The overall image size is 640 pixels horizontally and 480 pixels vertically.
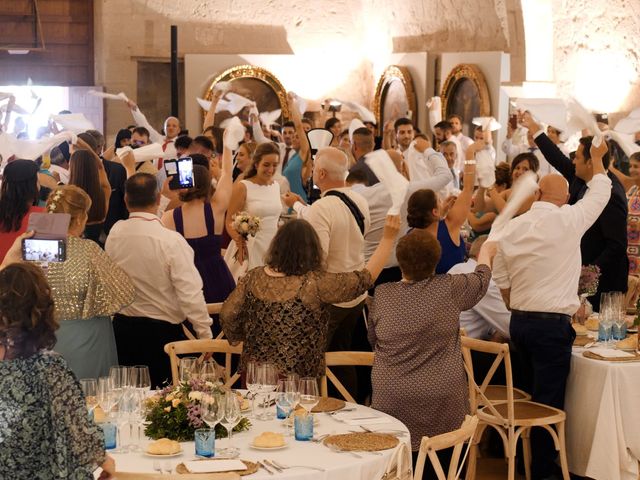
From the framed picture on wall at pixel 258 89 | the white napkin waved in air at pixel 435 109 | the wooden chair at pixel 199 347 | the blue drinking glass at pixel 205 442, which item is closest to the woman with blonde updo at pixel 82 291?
the wooden chair at pixel 199 347

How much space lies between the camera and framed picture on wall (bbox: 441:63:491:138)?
495 inches

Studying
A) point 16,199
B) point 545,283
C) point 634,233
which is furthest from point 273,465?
point 634,233

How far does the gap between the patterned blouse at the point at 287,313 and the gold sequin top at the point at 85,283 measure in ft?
1.62

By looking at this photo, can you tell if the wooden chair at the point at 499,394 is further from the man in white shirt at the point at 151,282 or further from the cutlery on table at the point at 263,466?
the cutlery on table at the point at 263,466

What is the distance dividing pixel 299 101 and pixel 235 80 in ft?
10.0

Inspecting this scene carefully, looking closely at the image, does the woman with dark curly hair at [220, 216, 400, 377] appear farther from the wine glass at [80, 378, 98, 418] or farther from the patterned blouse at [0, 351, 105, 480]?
the patterned blouse at [0, 351, 105, 480]

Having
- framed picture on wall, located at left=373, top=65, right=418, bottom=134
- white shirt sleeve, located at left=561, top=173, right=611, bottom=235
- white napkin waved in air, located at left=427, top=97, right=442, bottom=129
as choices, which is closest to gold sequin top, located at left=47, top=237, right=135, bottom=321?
white shirt sleeve, located at left=561, top=173, right=611, bottom=235

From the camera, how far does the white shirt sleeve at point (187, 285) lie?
5.06 metres

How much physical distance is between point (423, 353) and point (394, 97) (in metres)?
11.0

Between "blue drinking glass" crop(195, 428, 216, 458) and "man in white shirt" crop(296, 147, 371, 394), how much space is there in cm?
196

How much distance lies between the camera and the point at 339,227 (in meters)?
5.67

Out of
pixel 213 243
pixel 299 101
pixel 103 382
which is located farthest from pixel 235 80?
pixel 103 382

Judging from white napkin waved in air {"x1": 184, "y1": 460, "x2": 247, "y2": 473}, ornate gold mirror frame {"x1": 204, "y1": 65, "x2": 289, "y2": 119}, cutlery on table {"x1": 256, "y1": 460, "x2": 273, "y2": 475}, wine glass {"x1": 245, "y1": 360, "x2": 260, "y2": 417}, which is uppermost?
ornate gold mirror frame {"x1": 204, "y1": 65, "x2": 289, "y2": 119}

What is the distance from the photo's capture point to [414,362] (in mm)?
4469
